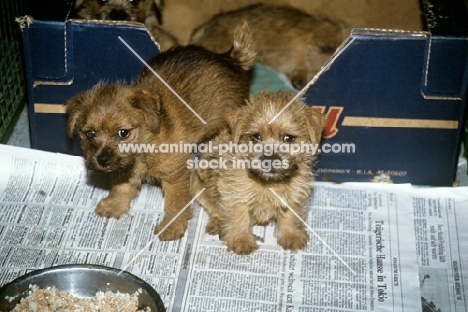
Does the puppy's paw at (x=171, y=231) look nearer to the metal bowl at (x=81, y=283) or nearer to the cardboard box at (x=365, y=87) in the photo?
the metal bowl at (x=81, y=283)

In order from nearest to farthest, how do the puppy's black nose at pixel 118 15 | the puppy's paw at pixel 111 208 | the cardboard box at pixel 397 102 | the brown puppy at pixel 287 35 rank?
the cardboard box at pixel 397 102 → the puppy's paw at pixel 111 208 → the puppy's black nose at pixel 118 15 → the brown puppy at pixel 287 35

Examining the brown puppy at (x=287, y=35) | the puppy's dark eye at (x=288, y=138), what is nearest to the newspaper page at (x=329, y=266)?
the puppy's dark eye at (x=288, y=138)

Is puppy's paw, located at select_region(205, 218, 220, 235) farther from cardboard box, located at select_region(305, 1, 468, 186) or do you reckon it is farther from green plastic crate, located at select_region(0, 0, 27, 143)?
green plastic crate, located at select_region(0, 0, 27, 143)

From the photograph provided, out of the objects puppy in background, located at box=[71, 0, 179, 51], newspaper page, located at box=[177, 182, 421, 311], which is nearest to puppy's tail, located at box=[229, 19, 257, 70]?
puppy in background, located at box=[71, 0, 179, 51]

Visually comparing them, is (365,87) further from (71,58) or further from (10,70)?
(10,70)

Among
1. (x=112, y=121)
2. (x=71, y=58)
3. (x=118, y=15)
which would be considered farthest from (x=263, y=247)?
(x=118, y=15)
